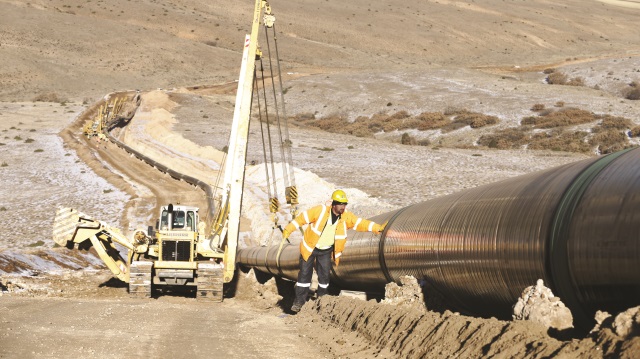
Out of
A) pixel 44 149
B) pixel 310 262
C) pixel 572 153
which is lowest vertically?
pixel 44 149

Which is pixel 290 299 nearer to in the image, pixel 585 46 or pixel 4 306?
pixel 4 306

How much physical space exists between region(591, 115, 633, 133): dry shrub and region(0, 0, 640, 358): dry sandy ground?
4398mm

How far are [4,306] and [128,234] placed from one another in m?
21.3

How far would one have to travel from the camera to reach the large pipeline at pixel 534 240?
24.7ft

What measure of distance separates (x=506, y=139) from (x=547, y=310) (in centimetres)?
5922

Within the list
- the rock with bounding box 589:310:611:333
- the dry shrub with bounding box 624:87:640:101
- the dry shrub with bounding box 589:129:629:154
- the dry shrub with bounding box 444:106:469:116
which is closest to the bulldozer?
the rock with bounding box 589:310:611:333

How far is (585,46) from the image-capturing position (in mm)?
176125

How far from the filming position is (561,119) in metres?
69.6

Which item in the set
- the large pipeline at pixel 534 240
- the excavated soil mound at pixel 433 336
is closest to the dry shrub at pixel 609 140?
the excavated soil mound at pixel 433 336

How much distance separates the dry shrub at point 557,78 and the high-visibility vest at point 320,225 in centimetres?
9951

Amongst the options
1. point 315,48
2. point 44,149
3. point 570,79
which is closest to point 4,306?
point 44,149

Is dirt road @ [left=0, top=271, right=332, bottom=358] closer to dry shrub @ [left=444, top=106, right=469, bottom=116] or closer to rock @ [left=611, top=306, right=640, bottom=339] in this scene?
rock @ [left=611, top=306, right=640, bottom=339]

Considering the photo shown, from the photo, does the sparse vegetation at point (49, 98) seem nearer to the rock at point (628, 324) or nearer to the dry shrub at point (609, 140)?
the dry shrub at point (609, 140)

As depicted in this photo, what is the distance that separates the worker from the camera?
→ 13.9 metres
